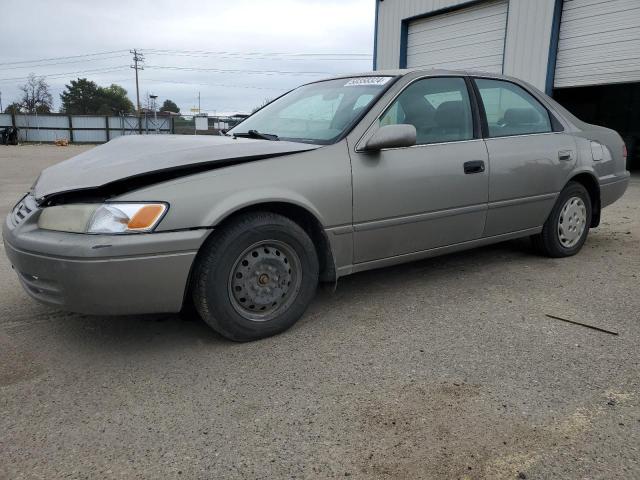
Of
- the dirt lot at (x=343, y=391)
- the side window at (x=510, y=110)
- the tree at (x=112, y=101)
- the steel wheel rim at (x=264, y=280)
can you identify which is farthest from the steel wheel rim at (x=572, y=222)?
the tree at (x=112, y=101)

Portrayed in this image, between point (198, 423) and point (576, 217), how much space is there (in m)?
3.73

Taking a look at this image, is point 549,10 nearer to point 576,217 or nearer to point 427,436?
point 576,217

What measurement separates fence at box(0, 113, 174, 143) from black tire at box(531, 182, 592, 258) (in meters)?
35.6

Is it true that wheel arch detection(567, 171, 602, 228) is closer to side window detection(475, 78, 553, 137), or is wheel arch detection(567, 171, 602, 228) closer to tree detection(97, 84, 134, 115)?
side window detection(475, 78, 553, 137)

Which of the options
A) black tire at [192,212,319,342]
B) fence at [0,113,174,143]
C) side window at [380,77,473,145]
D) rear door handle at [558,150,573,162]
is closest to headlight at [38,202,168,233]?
black tire at [192,212,319,342]

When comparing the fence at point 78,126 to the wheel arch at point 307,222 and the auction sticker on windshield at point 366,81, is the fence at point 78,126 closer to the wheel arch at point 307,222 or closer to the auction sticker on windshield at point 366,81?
the auction sticker on windshield at point 366,81

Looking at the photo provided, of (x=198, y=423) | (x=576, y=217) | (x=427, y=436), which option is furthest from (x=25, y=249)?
(x=576, y=217)

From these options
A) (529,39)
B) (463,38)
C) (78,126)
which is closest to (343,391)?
(529,39)

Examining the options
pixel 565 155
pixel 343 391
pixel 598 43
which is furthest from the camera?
pixel 598 43

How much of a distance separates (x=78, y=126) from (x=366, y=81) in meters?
41.0

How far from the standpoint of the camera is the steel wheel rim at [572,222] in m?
4.34

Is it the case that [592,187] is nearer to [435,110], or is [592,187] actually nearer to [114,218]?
[435,110]

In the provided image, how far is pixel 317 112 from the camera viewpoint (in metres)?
3.52

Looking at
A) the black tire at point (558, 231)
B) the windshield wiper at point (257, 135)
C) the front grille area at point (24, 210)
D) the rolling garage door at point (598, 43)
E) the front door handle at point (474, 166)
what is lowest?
the black tire at point (558, 231)
